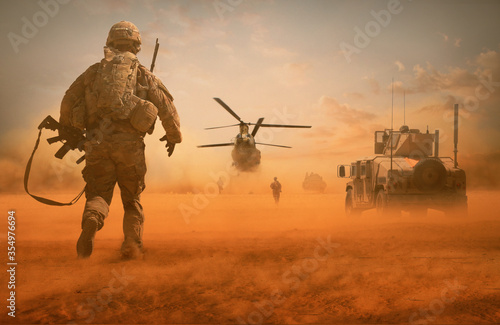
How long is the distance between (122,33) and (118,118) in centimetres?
115

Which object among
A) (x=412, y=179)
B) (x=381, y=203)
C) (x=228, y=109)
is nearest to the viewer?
(x=412, y=179)

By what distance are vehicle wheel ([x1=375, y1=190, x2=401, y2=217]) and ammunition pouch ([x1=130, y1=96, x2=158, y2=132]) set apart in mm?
7097

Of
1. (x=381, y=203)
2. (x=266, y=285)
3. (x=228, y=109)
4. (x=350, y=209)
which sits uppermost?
(x=228, y=109)

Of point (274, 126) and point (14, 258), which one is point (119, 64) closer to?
point (14, 258)

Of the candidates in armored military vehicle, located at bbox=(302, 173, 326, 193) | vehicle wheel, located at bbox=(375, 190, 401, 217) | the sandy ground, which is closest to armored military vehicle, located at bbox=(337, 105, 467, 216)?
vehicle wheel, located at bbox=(375, 190, 401, 217)

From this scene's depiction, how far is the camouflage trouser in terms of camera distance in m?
4.66

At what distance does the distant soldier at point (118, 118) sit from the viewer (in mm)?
4625

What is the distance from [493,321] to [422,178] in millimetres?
7330

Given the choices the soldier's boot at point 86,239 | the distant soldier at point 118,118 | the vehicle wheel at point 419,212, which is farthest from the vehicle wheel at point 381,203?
the soldier's boot at point 86,239

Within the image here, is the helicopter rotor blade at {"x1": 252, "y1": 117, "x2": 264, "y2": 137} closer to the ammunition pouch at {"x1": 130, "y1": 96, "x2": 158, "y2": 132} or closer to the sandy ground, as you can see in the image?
the sandy ground

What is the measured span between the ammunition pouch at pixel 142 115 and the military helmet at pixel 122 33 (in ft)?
2.86

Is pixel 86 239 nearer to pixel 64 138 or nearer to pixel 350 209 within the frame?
pixel 64 138

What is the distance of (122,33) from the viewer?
4.86m

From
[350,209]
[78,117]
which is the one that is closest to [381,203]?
[350,209]
